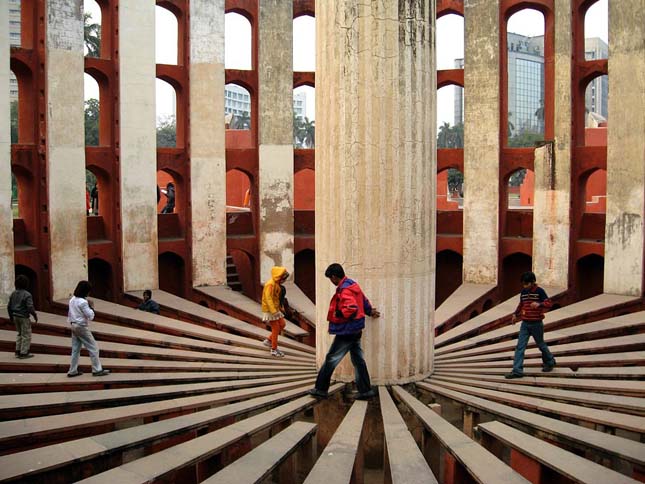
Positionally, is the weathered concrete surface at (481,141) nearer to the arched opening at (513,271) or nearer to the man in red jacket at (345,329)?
the arched opening at (513,271)

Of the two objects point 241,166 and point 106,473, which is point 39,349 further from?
point 241,166

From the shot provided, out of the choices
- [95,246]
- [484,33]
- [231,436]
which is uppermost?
[484,33]

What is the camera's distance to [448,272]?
19.0 metres

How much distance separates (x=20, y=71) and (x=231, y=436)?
10.8 m

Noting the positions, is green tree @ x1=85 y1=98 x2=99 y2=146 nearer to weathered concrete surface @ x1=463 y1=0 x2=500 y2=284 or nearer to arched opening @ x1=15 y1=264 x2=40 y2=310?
arched opening @ x1=15 y1=264 x2=40 y2=310

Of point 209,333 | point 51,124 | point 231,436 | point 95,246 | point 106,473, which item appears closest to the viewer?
point 106,473

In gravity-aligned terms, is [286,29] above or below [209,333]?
above

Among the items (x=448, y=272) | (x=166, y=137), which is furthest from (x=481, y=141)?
(x=166, y=137)

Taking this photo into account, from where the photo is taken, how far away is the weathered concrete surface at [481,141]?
1702 cm

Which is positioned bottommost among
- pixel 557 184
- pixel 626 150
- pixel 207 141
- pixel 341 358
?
pixel 341 358

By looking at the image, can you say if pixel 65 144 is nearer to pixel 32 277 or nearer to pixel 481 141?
pixel 32 277

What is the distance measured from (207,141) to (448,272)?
694cm

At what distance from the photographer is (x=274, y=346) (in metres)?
10.7

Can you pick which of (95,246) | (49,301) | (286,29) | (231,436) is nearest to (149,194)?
(95,246)
